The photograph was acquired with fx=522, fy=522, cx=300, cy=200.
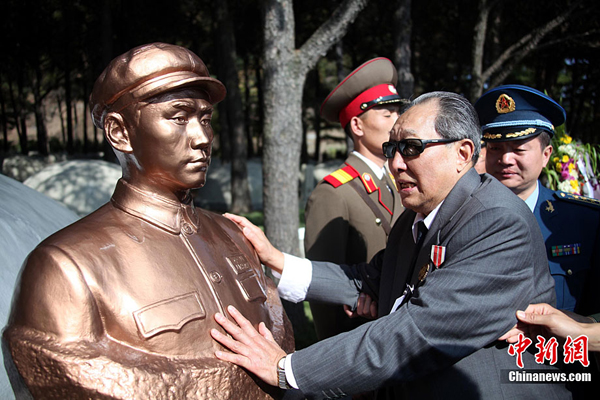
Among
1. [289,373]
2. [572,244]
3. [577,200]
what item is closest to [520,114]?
[577,200]

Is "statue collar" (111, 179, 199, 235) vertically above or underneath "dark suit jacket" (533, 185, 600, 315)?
above

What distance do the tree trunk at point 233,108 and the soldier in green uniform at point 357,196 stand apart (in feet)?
26.7

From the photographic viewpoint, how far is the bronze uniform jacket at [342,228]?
132 inches

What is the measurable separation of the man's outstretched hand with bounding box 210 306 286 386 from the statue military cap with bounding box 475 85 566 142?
1.92m

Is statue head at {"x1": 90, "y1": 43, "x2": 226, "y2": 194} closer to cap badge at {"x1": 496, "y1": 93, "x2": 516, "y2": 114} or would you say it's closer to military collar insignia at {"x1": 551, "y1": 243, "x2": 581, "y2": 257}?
cap badge at {"x1": 496, "y1": 93, "x2": 516, "y2": 114}

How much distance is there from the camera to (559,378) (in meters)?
2.18

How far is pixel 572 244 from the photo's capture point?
2.99m

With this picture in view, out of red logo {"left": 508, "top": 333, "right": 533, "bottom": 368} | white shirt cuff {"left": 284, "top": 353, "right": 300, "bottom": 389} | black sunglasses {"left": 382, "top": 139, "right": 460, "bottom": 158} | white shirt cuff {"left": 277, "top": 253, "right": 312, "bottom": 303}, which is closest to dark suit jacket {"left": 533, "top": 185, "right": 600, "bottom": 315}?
red logo {"left": 508, "top": 333, "right": 533, "bottom": 368}

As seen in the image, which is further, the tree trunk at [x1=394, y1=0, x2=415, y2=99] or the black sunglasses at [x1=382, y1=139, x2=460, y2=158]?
the tree trunk at [x1=394, y1=0, x2=415, y2=99]

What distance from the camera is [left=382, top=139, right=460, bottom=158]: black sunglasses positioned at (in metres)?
2.22

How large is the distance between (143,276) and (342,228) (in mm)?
1715

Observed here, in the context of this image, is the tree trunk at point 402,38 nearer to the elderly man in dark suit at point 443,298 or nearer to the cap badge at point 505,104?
the cap badge at point 505,104

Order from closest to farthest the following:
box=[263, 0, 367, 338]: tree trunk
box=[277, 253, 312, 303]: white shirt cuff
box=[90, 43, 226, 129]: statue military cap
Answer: box=[90, 43, 226, 129]: statue military cap < box=[277, 253, 312, 303]: white shirt cuff < box=[263, 0, 367, 338]: tree trunk

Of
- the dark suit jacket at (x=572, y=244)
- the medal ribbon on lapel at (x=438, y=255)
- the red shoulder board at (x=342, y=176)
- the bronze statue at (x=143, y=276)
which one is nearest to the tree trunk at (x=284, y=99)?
the red shoulder board at (x=342, y=176)
